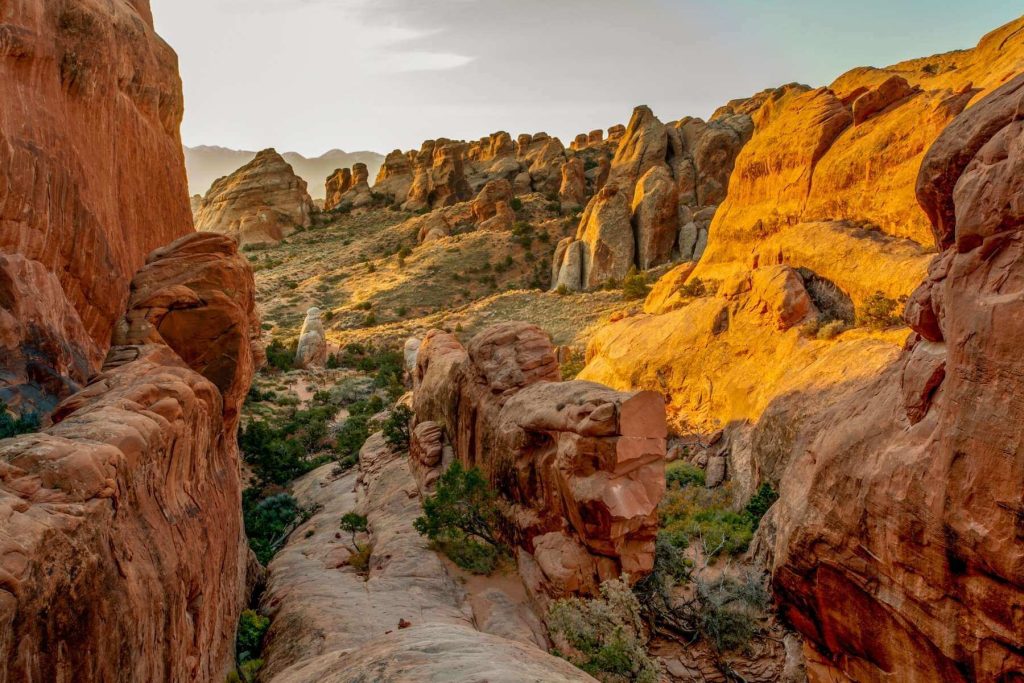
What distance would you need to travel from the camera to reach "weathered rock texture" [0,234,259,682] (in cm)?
558

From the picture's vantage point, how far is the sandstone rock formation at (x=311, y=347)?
41.8m

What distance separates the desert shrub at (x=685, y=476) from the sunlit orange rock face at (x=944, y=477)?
11137 millimetres

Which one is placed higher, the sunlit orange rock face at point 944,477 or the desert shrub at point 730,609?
the sunlit orange rock face at point 944,477

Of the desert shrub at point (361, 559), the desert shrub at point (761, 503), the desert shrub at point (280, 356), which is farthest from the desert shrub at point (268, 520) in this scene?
the desert shrub at point (280, 356)

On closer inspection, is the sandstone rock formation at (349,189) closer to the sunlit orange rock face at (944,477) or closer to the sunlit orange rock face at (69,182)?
the sunlit orange rock face at (69,182)

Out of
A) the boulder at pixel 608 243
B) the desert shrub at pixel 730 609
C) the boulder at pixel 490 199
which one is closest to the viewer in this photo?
the desert shrub at pixel 730 609

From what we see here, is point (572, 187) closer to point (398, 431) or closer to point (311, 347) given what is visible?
point (311, 347)

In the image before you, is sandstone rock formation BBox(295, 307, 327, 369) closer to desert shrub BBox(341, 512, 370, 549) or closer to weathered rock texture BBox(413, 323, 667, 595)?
desert shrub BBox(341, 512, 370, 549)

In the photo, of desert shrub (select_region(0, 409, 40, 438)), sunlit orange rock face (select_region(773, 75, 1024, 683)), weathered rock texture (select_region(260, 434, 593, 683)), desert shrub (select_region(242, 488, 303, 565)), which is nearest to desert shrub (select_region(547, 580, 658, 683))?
weathered rock texture (select_region(260, 434, 593, 683))

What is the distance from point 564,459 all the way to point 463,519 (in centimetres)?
511

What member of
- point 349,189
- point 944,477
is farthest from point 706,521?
point 349,189

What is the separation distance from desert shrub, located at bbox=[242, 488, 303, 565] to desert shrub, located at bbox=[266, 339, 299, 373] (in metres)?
17.5

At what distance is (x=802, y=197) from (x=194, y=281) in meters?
22.8

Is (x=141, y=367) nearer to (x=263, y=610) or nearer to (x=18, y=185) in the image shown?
(x=18, y=185)
